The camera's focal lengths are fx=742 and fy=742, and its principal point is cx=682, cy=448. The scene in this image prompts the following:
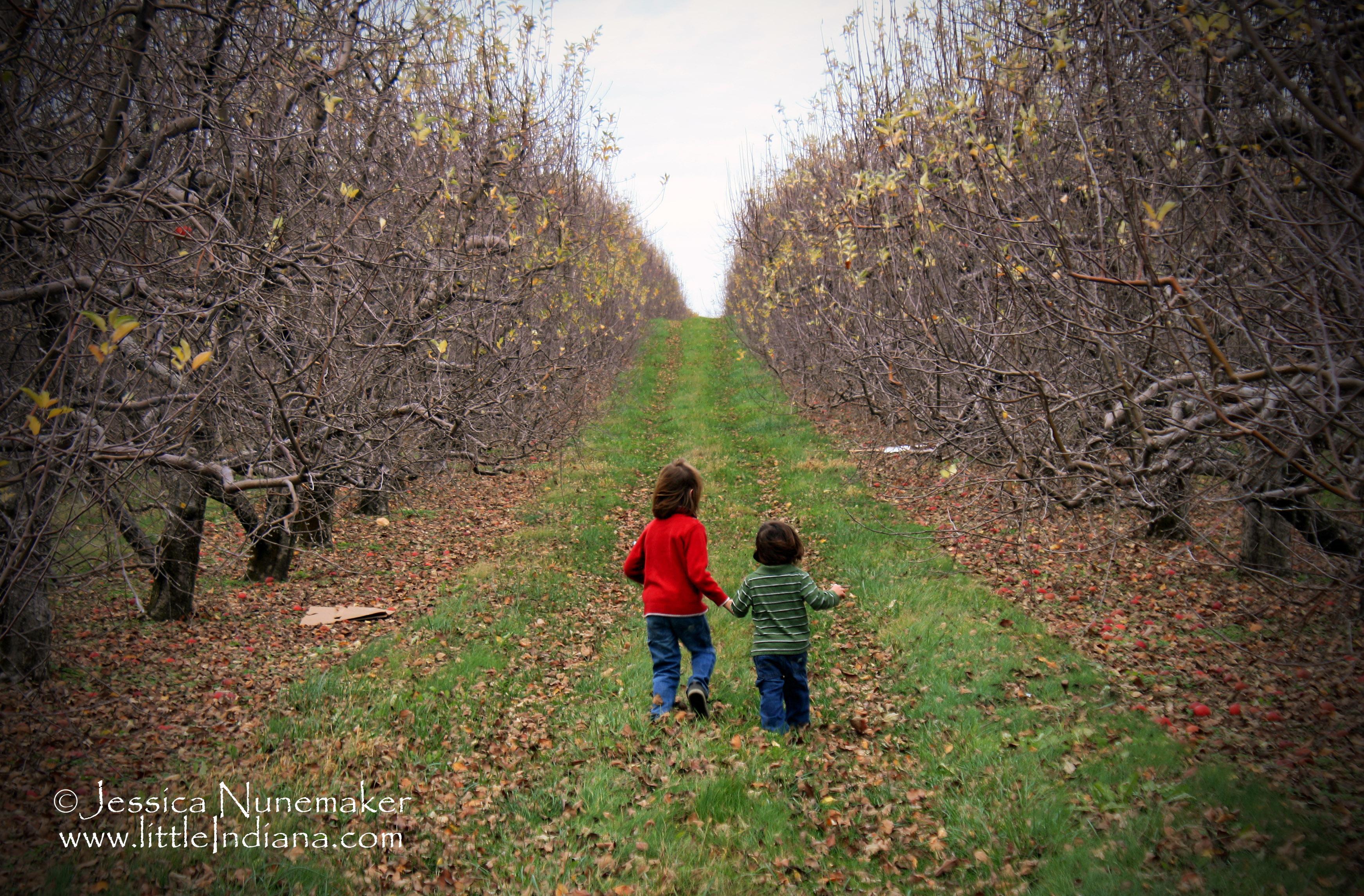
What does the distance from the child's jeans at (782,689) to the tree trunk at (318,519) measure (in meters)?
5.11

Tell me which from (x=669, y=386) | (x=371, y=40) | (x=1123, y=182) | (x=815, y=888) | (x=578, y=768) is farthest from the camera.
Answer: (x=669, y=386)

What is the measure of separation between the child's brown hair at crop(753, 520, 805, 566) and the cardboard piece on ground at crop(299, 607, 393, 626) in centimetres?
403

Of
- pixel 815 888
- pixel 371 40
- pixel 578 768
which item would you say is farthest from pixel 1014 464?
pixel 371 40

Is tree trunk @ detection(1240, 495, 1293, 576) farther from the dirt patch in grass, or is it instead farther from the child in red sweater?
the dirt patch in grass

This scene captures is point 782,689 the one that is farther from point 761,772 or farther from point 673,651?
point 673,651

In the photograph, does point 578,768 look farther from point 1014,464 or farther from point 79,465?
point 1014,464

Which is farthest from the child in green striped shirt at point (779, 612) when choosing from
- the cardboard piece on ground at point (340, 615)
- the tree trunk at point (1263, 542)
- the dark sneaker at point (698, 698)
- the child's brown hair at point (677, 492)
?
the tree trunk at point (1263, 542)

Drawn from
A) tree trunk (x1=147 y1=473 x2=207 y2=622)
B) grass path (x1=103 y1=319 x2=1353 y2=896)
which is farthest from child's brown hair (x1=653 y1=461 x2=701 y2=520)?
tree trunk (x1=147 y1=473 x2=207 y2=622)

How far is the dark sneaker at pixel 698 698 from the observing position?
467 centimetres

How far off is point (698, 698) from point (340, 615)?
12.5ft

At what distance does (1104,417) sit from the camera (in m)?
5.42

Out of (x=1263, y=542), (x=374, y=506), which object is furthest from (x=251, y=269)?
(x=1263, y=542)

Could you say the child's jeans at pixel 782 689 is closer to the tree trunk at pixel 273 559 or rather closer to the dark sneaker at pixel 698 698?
the dark sneaker at pixel 698 698

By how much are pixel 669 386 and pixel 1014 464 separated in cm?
1842
